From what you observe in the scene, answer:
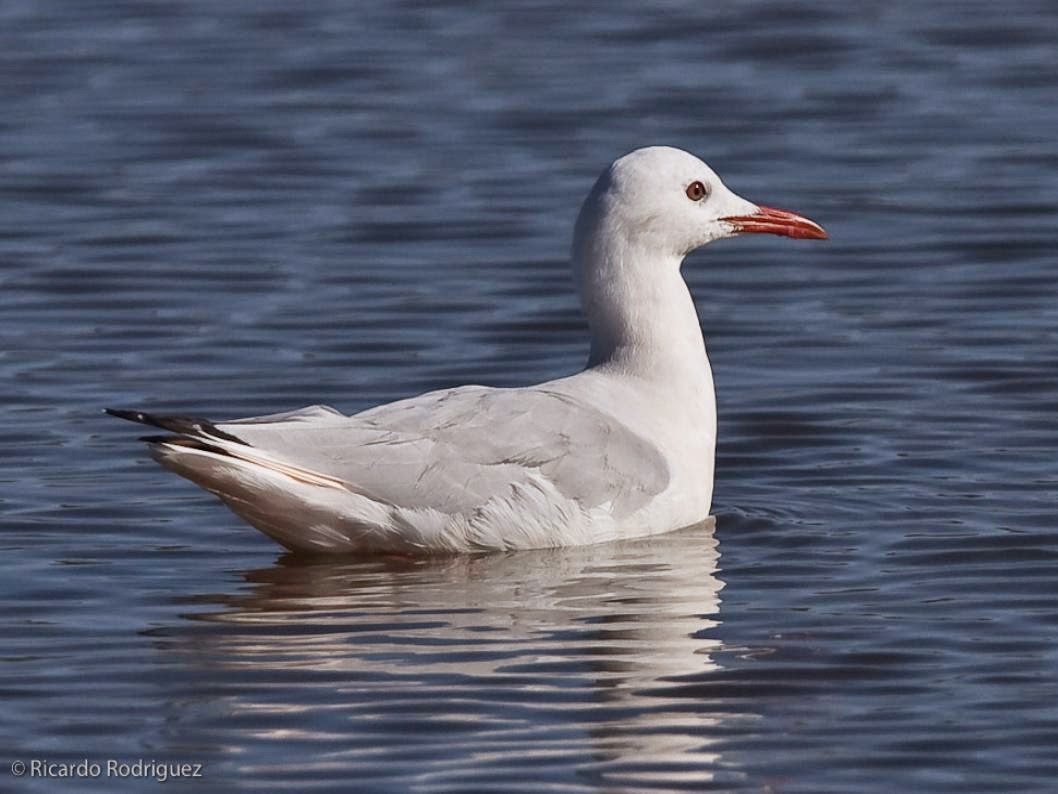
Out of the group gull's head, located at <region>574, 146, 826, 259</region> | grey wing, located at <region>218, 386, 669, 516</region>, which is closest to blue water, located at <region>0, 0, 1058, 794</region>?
grey wing, located at <region>218, 386, 669, 516</region>

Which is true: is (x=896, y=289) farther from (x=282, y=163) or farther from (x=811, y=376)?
(x=282, y=163)

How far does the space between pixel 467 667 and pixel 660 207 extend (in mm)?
2475

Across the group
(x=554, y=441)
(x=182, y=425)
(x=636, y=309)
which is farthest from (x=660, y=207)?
(x=182, y=425)

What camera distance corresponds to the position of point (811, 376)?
11.3 meters

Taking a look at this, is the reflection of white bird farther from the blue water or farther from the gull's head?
the blue water

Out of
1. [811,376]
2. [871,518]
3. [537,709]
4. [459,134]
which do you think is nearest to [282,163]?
[459,134]

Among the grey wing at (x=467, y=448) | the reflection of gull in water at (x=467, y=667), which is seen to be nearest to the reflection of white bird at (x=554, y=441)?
the grey wing at (x=467, y=448)

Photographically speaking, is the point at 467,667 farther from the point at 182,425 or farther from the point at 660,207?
the point at 660,207

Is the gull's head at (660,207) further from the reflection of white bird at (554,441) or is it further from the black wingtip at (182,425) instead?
the black wingtip at (182,425)

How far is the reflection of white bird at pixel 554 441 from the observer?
28.0 feet

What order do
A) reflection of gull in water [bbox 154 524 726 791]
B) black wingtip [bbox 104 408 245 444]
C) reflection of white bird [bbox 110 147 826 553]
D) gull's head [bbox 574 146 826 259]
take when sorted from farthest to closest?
gull's head [bbox 574 146 826 259] → reflection of white bird [bbox 110 147 826 553] → black wingtip [bbox 104 408 245 444] → reflection of gull in water [bbox 154 524 726 791]

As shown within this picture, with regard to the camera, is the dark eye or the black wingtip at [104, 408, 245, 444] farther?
the dark eye

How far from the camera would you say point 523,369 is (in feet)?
37.9

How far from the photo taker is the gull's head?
9.36 metres
